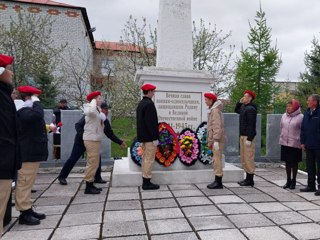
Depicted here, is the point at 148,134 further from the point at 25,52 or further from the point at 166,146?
the point at 25,52

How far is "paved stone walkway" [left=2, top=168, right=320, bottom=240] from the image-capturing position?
3650 millimetres

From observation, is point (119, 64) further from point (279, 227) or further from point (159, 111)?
point (279, 227)

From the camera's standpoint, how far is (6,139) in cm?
276

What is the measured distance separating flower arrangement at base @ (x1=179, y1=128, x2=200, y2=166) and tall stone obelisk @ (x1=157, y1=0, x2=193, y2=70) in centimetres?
146

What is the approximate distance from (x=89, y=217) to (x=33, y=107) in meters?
1.70

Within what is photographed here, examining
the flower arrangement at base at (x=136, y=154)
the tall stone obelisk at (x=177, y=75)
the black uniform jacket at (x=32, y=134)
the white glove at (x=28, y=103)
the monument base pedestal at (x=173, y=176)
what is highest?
the tall stone obelisk at (x=177, y=75)

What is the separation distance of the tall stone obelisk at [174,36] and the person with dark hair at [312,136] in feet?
8.42

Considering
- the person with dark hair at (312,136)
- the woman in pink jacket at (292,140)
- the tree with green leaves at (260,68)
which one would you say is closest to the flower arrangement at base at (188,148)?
the woman in pink jacket at (292,140)

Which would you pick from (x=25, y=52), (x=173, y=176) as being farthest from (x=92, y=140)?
(x=25, y=52)

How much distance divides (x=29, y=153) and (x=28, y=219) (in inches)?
34.0

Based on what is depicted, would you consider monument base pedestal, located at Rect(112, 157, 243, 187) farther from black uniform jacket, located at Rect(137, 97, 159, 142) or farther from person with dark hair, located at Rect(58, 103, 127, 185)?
black uniform jacket, located at Rect(137, 97, 159, 142)

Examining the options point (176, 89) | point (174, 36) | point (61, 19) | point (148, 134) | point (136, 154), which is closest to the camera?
point (148, 134)

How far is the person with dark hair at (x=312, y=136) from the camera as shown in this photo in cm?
550

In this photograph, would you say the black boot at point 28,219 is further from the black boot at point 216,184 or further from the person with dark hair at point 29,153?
the black boot at point 216,184
